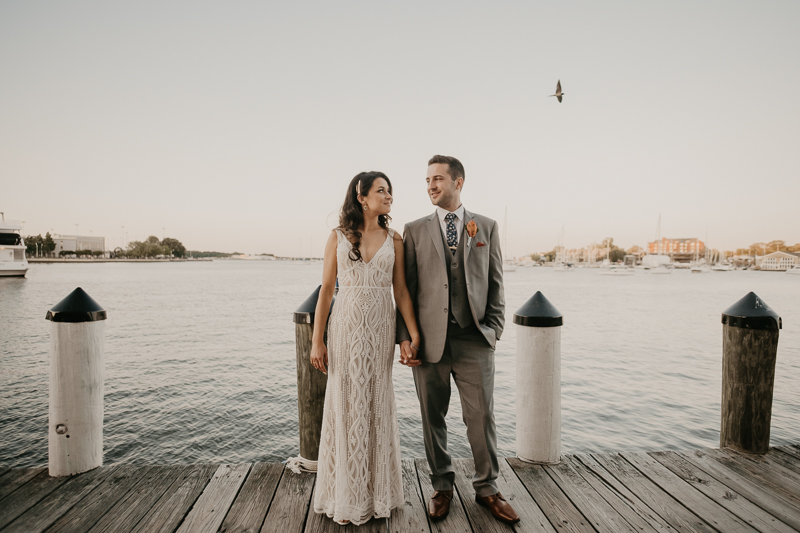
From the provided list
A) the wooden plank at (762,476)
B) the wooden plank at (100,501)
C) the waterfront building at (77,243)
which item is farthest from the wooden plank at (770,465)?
the waterfront building at (77,243)

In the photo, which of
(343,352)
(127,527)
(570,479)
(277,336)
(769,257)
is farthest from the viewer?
(769,257)

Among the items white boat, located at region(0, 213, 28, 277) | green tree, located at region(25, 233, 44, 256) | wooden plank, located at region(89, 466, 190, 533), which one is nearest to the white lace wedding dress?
wooden plank, located at region(89, 466, 190, 533)

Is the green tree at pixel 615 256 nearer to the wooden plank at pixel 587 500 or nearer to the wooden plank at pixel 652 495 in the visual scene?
the wooden plank at pixel 652 495

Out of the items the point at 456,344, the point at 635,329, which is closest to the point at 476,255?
the point at 456,344

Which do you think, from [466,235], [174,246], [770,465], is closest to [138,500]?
[466,235]

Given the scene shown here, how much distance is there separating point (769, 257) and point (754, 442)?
15694 centimetres

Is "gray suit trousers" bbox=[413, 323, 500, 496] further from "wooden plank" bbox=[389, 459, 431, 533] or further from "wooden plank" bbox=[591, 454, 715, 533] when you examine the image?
"wooden plank" bbox=[591, 454, 715, 533]

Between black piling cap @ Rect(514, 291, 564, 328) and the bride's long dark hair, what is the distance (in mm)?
1401

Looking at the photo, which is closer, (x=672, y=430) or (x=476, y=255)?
(x=476, y=255)

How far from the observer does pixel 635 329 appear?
19.7m

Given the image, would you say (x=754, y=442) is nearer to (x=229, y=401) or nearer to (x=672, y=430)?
(x=672, y=430)

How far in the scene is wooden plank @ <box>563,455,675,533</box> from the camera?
7.78 ft

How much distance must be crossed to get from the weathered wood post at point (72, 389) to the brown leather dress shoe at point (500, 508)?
2755 millimetres

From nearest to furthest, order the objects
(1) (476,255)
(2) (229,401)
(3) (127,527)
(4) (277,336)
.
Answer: (3) (127,527) < (1) (476,255) < (2) (229,401) < (4) (277,336)
